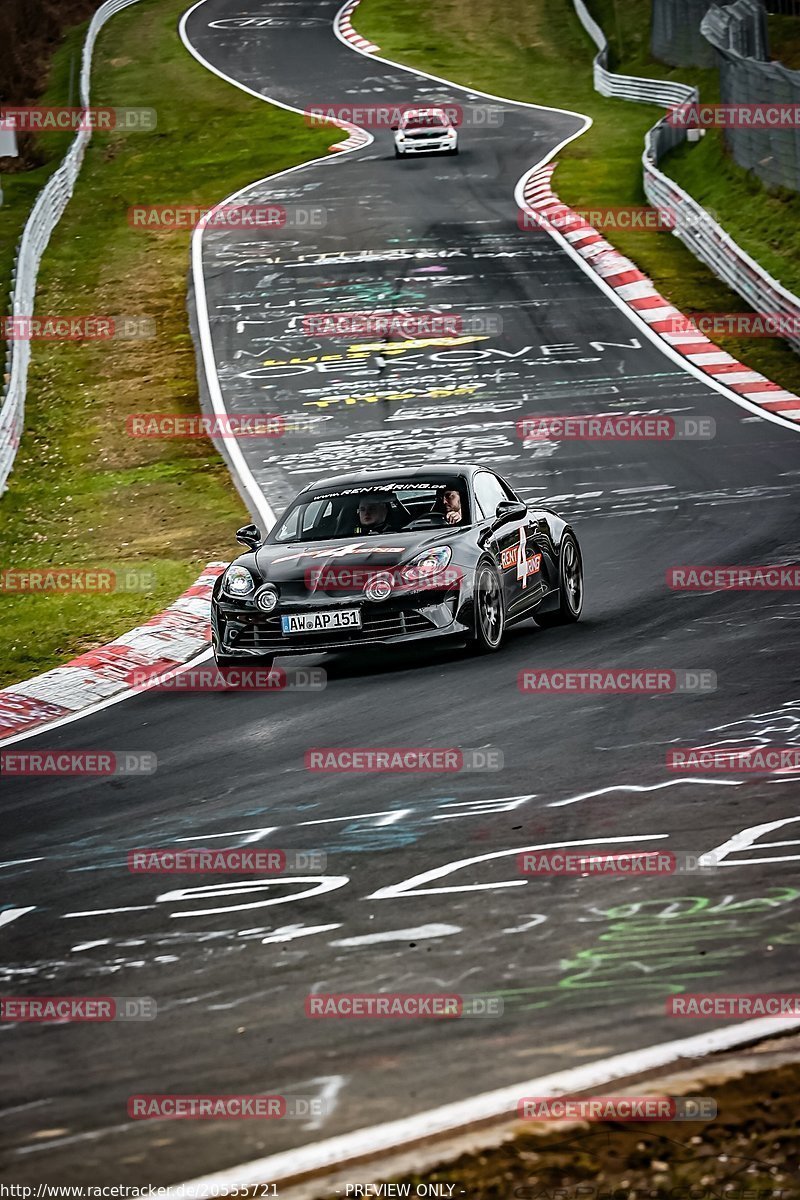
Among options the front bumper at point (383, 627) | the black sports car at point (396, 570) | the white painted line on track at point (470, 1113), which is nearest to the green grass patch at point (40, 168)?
the black sports car at point (396, 570)

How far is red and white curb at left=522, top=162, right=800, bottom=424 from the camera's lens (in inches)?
887

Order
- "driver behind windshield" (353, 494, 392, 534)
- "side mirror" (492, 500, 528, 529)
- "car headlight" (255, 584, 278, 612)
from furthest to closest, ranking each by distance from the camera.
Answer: "driver behind windshield" (353, 494, 392, 534), "side mirror" (492, 500, 528, 529), "car headlight" (255, 584, 278, 612)

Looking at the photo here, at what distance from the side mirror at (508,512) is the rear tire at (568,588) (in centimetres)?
46

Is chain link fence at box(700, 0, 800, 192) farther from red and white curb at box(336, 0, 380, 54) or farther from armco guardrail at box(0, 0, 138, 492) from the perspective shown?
red and white curb at box(336, 0, 380, 54)

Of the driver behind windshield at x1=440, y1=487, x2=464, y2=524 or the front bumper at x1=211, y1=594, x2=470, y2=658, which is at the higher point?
the driver behind windshield at x1=440, y1=487, x2=464, y2=524

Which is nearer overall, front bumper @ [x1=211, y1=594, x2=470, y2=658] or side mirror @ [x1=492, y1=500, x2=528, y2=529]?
front bumper @ [x1=211, y1=594, x2=470, y2=658]

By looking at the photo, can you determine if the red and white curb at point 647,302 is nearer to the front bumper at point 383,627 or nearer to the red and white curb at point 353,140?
the red and white curb at point 353,140

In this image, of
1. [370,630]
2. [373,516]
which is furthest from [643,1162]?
[373,516]

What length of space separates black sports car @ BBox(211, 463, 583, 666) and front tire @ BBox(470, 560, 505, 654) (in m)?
0.01

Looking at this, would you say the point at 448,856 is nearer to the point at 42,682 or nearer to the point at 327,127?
the point at 42,682

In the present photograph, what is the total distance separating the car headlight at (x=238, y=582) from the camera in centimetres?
1209

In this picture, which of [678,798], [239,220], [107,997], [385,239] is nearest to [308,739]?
[678,798]

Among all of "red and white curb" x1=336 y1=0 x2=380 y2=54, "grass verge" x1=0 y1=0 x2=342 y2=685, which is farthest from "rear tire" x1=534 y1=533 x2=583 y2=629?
"red and white curb" x1=336 y1=0 x2=380 y2=54

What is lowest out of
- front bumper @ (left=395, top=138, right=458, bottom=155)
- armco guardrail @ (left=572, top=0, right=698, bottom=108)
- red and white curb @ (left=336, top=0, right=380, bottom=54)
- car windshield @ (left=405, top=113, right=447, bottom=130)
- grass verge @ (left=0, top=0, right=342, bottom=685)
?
grass verge @ (left=0, top=0, right=342, bottom=685)
